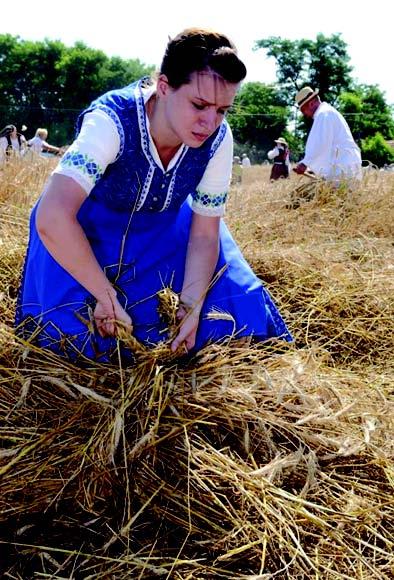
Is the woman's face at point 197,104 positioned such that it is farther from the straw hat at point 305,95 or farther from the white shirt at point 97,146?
the straw hat at point 305,95

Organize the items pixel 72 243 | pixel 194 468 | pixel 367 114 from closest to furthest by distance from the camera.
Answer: pixel 194 468, pixel 72 243, pixel 367 114

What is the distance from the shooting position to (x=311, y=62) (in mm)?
42250

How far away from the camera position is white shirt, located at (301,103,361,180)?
17.3 ft

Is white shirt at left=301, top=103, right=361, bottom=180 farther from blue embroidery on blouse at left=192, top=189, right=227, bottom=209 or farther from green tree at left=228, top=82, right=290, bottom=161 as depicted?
green tree at left=228, top=82, right=290, bottom=161

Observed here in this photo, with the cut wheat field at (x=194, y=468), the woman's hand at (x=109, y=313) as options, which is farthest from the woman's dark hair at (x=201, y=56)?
the cut wheat field at (x=194, y=468)

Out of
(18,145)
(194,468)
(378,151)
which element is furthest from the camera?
(378,151)

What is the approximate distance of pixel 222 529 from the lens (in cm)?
129

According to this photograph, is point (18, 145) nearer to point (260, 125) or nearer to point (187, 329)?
point (187, 329)

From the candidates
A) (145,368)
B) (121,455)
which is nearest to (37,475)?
(121,455)

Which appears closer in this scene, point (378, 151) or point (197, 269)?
point (197, 269)

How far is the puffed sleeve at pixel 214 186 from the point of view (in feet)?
6.16

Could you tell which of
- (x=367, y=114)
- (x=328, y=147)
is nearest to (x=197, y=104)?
(x=328, y=147)

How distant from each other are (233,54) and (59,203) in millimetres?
536

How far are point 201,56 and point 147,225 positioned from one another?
517 mm
